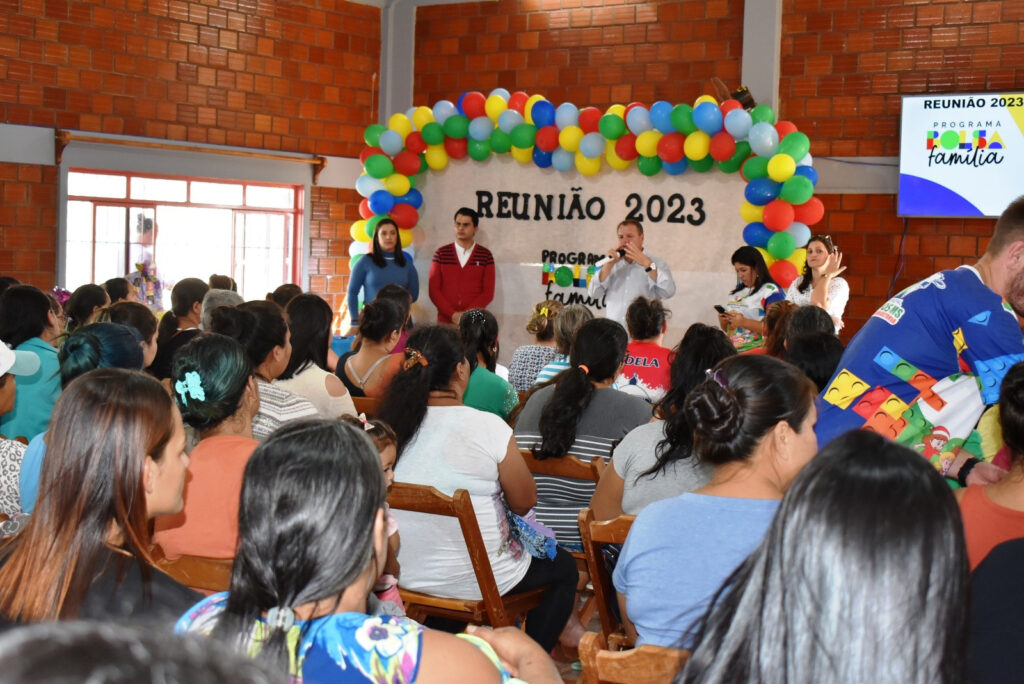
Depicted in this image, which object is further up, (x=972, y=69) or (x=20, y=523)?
(x=972, y=69)

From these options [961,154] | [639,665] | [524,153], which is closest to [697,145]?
[524,153]

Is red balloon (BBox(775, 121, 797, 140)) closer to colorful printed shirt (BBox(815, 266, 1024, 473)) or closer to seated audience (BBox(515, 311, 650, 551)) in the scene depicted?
seated audience (BBox(515, 311, 650, 551))

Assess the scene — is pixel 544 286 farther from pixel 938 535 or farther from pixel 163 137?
pixel 938 535

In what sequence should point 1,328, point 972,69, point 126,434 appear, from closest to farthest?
point 126,434 < point 1,328 < point 972,69

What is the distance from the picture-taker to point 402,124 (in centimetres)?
852

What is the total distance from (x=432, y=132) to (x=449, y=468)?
18.4 feet

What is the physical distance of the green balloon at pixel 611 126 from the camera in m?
7.64

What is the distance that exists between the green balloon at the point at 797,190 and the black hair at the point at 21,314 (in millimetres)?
4669

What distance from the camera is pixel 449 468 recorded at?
10.4 ft

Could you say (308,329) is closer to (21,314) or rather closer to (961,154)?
(21,314)

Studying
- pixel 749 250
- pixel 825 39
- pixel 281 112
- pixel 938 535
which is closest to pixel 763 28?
pixel 825 39

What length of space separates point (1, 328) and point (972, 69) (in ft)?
21.2

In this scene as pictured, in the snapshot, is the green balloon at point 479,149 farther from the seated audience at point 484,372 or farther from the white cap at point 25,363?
the white cap at point 25,363

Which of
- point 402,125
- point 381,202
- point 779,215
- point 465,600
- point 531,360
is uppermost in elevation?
point 402,125
